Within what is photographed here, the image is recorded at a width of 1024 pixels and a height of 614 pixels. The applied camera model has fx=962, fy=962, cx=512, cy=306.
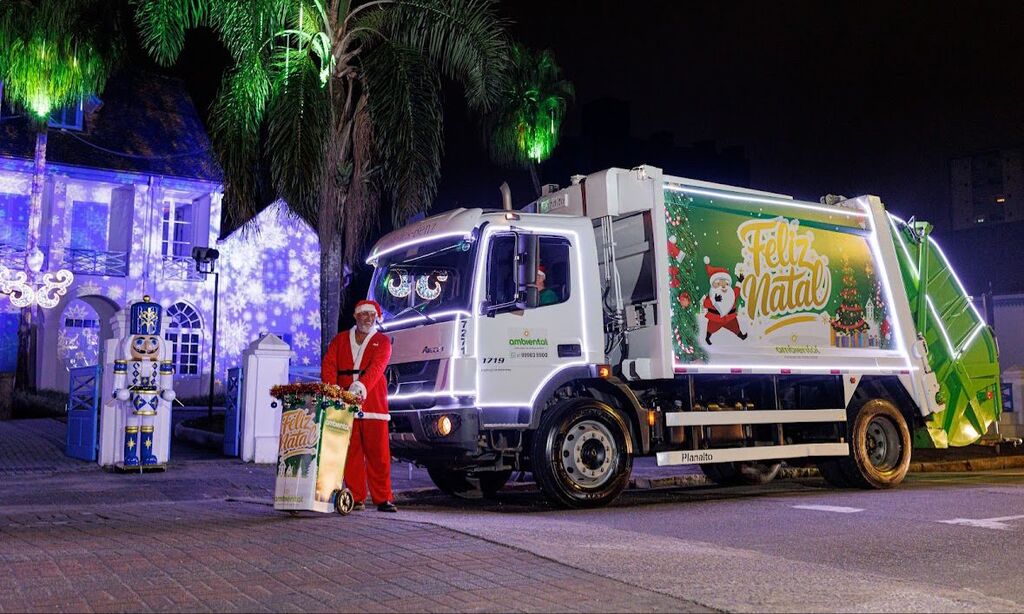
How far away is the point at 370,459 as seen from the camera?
29.3 feet

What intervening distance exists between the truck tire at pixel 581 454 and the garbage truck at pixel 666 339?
0.02m

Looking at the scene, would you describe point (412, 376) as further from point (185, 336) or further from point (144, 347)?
point (185, 336)

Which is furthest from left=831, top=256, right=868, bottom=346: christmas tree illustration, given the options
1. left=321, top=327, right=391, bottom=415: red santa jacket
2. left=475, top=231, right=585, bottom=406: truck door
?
left=321, top=327, right=391, bottom=415: red santa jacket

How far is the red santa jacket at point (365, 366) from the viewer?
8.78m

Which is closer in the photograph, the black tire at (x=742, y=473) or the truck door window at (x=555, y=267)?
the truck door window at (x=555, y=267)

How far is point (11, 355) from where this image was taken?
2764cm

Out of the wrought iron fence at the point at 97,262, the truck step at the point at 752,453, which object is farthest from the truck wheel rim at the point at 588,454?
the wrought iron fence at the point at 97,262

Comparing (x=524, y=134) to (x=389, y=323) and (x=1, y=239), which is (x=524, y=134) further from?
(x=389, y=323)

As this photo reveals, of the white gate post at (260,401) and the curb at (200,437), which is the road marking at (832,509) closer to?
the white gate post at (260,401)

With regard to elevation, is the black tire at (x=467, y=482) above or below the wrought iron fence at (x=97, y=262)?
below

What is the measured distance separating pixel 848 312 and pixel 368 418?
6354mm

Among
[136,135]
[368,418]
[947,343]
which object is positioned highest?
[136,135]

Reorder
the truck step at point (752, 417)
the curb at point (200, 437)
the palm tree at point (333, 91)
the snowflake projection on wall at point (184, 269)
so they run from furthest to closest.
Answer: the snowflake projection on wall at point (184, 269) < the curb at point (200, 437) < the palm tree at point (333, 91) < the truck step at point (752, 417)

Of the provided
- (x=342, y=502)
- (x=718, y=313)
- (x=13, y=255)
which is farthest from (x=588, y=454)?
(x=13, y=255)
